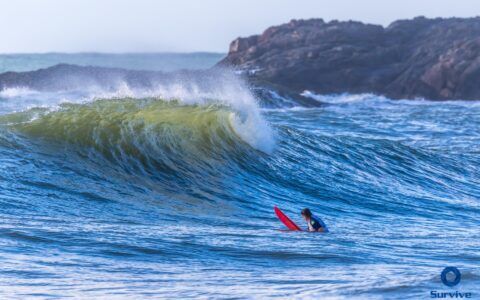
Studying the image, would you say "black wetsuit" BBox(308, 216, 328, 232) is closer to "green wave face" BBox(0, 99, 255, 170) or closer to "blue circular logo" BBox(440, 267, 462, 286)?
"blue circular logo" BBox(440, 267, 462, 286)

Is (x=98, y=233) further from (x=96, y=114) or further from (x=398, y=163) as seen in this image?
(x=398, y=163)

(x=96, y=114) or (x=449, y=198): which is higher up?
(x=96, y=114)

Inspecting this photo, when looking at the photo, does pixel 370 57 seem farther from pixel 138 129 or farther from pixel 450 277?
pixel 450 277

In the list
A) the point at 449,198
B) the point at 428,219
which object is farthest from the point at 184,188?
the point at 449,198

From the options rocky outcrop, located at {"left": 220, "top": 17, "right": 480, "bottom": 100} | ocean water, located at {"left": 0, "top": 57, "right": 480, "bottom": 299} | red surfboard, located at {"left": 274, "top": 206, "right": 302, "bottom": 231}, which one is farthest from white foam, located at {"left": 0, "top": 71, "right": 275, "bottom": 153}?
rocky outcrop, located at {"left": 220, "top": 17, "right": 480, "bottom": 100}

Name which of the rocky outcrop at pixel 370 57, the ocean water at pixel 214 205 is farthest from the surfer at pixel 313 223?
the rocky outcrop at pixel 370 57

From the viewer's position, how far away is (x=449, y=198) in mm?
18531

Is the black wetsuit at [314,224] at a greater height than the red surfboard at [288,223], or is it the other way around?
the black wetsuit at [314,224]

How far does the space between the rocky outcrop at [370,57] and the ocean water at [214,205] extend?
1978 centimetres

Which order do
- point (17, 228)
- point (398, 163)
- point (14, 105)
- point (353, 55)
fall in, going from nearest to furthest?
point (17, 228)
point (398, 163)
point (14, 105)
point (353, 55)

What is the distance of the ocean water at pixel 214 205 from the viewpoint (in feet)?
30.2

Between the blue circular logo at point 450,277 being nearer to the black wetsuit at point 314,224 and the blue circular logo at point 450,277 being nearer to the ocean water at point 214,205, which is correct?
the ocean water at point 214,205

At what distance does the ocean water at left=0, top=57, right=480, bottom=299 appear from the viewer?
363 inches

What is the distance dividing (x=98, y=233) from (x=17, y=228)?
0.99 meters
